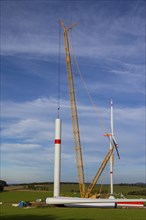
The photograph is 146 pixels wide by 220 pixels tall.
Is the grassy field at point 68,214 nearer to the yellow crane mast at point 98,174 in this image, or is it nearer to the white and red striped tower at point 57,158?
the white and red striped tower at point 57,158

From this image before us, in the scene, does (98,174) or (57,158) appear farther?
(98,174)

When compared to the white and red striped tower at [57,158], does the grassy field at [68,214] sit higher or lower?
lower

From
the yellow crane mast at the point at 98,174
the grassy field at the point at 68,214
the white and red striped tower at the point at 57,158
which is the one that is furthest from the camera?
the yellow crane mast at the point at 98,174

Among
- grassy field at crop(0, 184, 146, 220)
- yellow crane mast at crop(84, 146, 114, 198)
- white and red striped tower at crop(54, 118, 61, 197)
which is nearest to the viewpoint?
grassy field at crop(0, 184, 146, 220)

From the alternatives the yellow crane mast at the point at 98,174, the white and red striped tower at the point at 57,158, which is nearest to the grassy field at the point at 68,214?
the white and red striped tower at the point at 57,158

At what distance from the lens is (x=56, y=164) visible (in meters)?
83.6

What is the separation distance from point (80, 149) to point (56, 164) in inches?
514

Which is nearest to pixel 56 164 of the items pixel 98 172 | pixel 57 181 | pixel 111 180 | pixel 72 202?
pixel 57 181

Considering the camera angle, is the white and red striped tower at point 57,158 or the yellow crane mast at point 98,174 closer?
the white and red striped tower at point 57,158

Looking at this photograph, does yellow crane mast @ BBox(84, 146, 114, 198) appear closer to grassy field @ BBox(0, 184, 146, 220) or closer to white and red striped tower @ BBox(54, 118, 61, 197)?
white and red striped tower @ BBox(54, 118, 61, 197)

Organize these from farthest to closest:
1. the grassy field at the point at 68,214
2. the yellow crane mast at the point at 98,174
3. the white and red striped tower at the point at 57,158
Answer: the yellow crane mast at the point at 98,174, the white and red striped tower at the point at 57,158, the grassy field at the point at 68,214

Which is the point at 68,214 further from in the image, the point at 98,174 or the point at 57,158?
the point at 98,174

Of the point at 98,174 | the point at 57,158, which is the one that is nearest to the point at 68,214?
the point at 57,158

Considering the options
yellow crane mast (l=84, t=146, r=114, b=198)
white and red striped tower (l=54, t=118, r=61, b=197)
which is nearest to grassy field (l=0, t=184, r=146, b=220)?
white and red striped tower (l=54, t=118, r=61, b=197)
